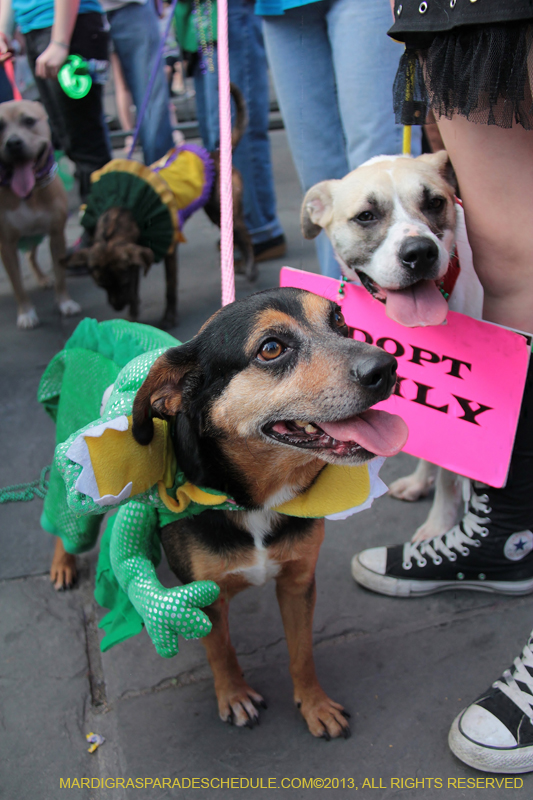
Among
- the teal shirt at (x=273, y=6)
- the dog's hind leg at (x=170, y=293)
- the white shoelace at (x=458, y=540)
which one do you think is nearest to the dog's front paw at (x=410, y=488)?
the white shoelace at (x=458, y=540)

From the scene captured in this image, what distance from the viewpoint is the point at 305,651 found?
5.80 ft

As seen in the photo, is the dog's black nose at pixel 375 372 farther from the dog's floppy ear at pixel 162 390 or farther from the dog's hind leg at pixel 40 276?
the dog's hind leg at pixel 40 276

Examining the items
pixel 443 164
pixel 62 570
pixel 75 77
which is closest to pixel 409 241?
pixel 443 164

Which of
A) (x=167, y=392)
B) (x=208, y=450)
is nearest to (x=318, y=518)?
(x=208, y=450)

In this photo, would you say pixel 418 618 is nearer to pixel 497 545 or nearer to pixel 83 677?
pixel 497 545

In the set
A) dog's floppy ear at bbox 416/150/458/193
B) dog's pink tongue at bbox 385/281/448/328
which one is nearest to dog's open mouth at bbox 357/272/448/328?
dog's pink tongue at bbox 385/281/448/328

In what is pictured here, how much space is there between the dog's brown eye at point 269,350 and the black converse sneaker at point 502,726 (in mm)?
1072

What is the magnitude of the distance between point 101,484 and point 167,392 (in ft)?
0.90

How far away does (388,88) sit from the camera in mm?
2402

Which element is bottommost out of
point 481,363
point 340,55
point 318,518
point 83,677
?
point 83,677

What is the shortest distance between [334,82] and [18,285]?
2.69 meters

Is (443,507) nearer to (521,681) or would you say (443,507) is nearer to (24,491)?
(521,681)

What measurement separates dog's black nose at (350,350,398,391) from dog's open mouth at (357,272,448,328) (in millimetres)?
703

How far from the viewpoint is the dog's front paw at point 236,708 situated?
178cm
